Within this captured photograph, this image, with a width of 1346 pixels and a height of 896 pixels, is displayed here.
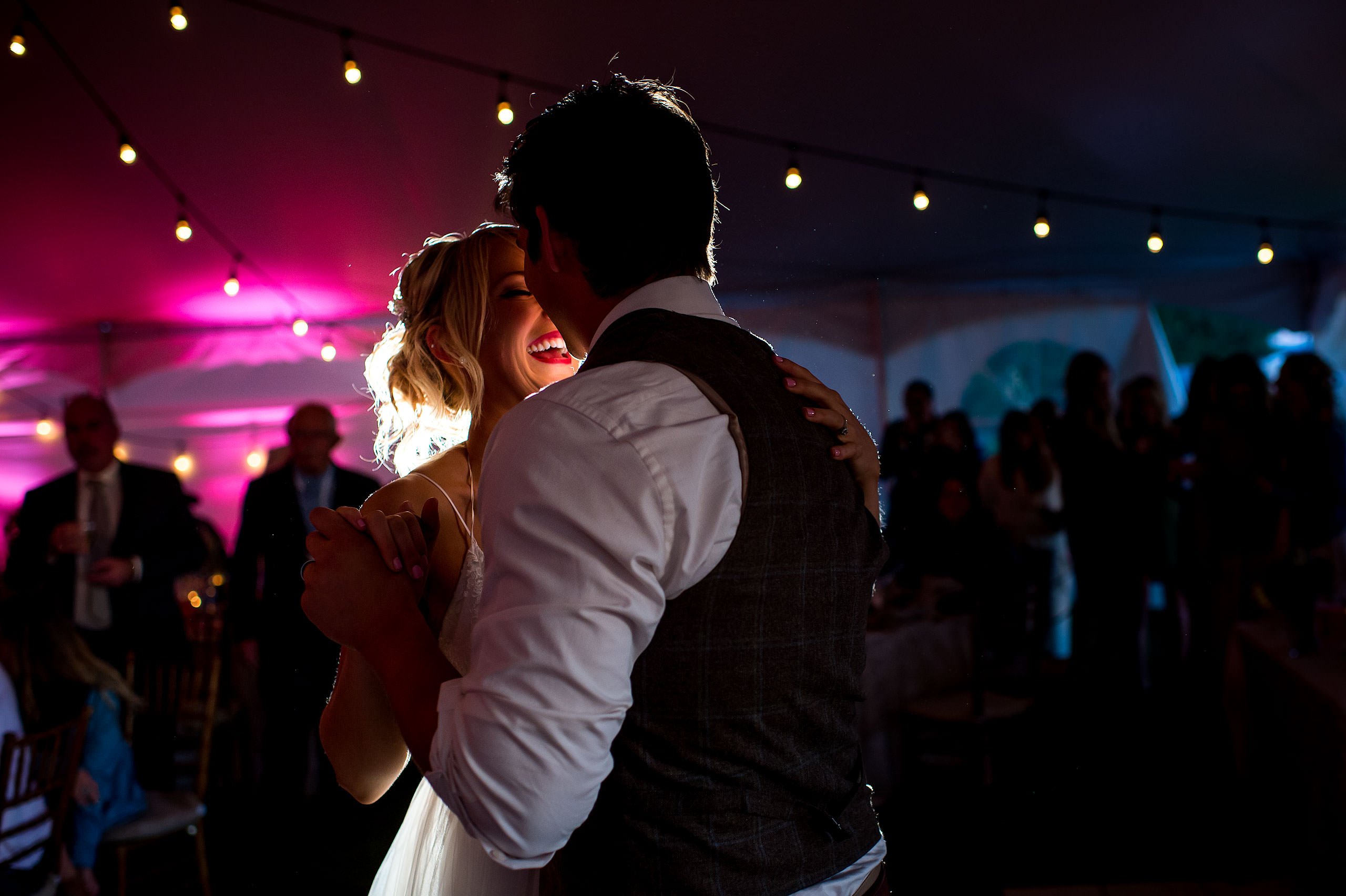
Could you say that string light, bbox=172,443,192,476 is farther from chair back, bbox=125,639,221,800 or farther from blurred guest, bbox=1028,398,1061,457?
blurred guest, bbox=1028,398,1061,457

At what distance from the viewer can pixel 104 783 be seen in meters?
2.72

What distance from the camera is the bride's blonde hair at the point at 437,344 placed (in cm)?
128

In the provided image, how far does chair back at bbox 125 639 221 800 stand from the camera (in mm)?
3113

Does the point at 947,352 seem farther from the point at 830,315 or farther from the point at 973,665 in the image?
the point at 973,665

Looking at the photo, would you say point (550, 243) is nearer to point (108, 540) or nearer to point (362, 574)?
point (362, 574)

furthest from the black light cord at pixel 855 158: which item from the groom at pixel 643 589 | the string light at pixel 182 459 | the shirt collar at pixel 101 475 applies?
the string light at pixel 182 459

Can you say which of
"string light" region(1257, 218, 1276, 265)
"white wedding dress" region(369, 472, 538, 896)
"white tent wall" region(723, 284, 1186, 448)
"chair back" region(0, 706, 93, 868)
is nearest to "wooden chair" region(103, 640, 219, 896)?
"chair back" region(0, 706, 93, 868)

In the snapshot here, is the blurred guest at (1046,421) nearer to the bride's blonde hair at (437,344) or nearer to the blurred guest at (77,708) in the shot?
the bride's blonde hair at (437,344)

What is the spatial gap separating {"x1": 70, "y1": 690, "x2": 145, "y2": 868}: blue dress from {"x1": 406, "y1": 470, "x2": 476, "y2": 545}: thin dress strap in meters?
2.05

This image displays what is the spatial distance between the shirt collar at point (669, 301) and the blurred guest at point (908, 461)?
8.88 ft

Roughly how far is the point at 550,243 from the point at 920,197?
8.50ft

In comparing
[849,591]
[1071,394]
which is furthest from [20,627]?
[1071,394]

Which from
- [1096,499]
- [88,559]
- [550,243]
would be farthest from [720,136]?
[550,243]

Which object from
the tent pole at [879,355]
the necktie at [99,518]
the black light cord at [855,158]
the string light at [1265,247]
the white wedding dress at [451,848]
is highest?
the black light cord at [855,158]
